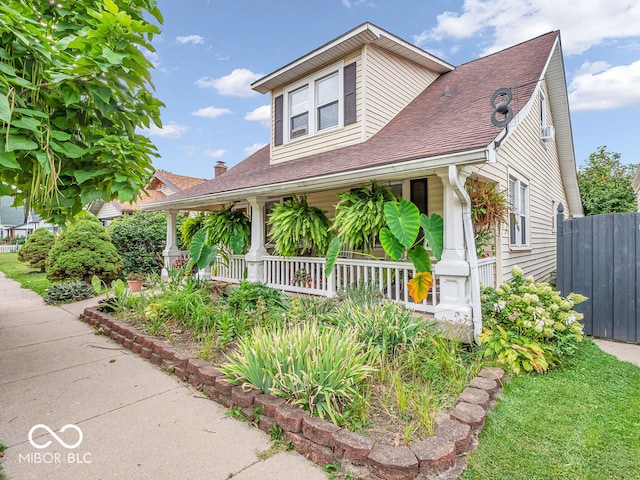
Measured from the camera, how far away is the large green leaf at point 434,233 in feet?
14.8

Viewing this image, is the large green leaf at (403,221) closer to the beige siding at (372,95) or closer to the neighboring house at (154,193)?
the beige siding at (372,95)

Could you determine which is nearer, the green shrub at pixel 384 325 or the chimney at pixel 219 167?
the green shrub at pixel 384 325

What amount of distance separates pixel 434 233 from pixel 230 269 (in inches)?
190

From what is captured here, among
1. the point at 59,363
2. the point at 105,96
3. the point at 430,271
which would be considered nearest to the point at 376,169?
the point at 430,271

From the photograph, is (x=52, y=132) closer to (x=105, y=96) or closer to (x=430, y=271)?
(x=105, y=96)

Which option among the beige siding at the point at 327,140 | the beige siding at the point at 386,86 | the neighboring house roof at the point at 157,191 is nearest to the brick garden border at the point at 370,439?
the beige siding at the point at 327,140

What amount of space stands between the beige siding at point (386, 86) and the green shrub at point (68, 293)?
7.65m

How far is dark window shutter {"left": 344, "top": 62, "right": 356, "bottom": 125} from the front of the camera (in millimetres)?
6943

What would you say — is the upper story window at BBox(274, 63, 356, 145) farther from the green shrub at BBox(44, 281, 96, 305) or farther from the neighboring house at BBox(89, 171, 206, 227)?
the neighboring house at BBox(89, 171, 206, 227)

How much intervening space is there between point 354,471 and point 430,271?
9.42 feet

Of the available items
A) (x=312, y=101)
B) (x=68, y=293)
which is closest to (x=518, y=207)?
→ (x=312, y=101)

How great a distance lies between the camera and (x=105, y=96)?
114 inches

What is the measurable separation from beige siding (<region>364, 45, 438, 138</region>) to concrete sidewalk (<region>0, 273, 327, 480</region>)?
5646mm

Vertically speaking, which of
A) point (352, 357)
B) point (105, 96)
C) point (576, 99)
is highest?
point (576, 99)
